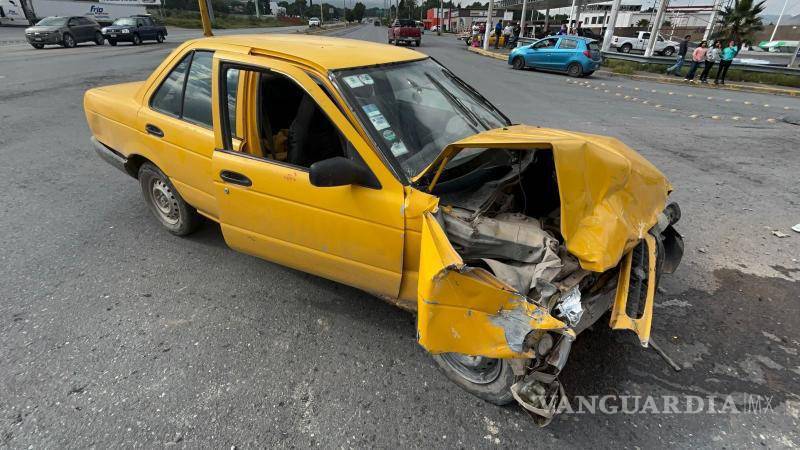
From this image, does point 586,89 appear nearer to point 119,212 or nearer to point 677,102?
point 677,102

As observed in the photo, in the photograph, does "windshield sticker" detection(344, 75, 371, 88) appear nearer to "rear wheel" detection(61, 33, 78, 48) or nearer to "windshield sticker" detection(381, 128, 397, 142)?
"windshield sticker" detection(381, 128, 397, 142)

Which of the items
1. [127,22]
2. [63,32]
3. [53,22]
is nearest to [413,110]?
[63,32]

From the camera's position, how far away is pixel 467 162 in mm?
2760

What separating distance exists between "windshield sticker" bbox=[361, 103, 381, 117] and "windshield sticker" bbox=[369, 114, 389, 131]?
0.7 inches

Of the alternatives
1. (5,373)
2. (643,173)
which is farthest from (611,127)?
(5,373)

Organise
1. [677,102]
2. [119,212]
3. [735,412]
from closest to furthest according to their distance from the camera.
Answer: [735,412], [119,212], [677,102]

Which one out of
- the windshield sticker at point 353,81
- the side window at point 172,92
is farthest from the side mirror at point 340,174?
the side window at point 172,92

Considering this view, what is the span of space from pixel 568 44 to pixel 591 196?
1854cm

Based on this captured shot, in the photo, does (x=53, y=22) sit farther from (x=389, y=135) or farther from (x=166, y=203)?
(x=389, y=135)

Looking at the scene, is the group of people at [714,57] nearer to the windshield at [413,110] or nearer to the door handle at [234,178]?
the windshield at [413,110]

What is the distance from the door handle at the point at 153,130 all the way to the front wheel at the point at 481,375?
2797mm

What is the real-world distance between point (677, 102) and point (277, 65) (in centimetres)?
1258

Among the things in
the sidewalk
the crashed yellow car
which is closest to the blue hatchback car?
the sidewalk

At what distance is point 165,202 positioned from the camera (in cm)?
404
